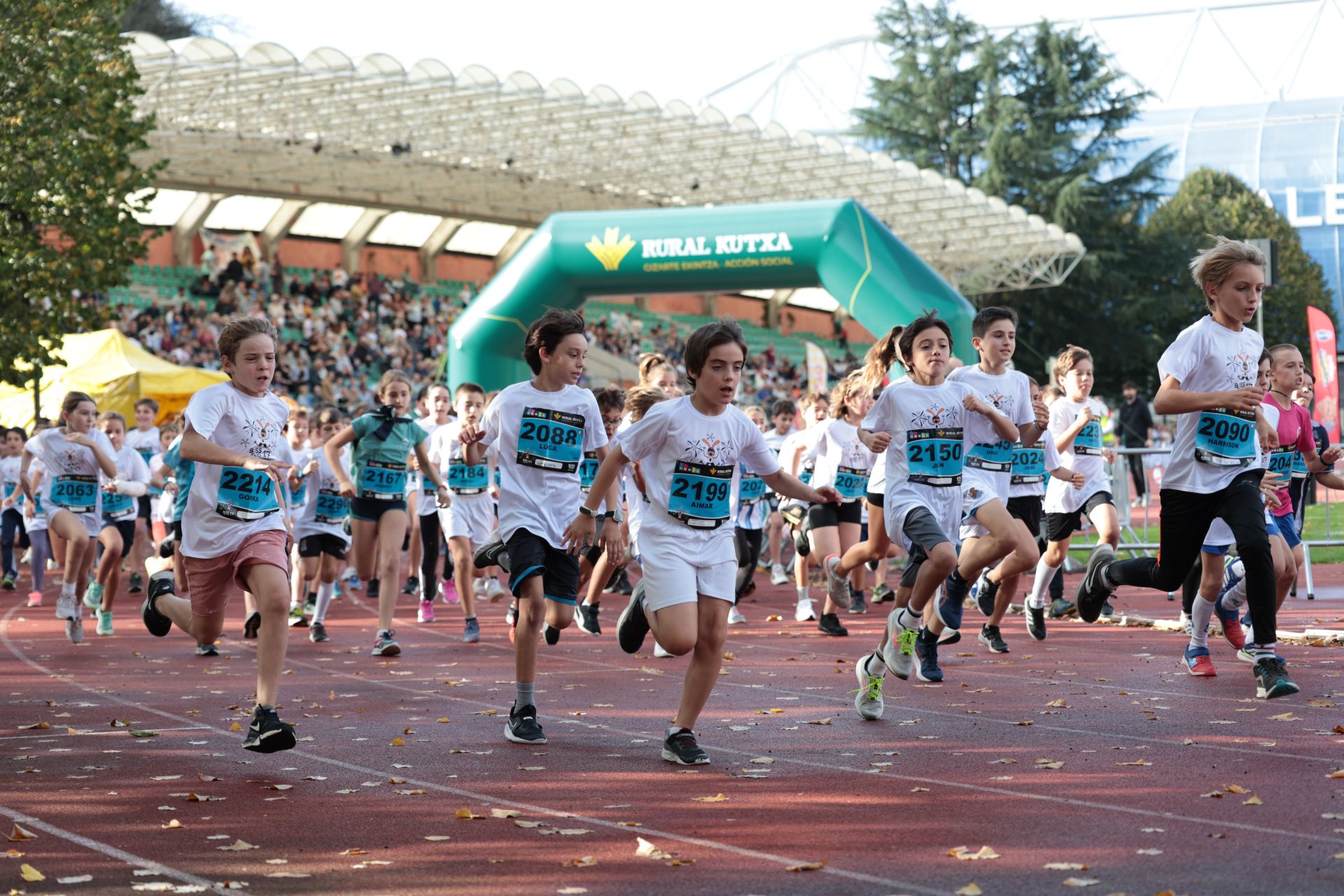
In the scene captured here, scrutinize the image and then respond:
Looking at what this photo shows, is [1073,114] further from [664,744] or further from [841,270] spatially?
[664,744]

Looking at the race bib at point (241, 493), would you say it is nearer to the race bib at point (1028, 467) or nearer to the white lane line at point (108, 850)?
the white lane line at point (108, 850)

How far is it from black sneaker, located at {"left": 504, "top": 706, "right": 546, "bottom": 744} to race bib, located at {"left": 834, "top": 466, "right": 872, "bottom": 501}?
21.5 ft

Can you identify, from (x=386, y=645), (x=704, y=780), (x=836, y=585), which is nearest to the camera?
(x=704, y=780)

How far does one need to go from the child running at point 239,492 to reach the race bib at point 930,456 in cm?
295

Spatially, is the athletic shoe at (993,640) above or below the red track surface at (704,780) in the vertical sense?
above

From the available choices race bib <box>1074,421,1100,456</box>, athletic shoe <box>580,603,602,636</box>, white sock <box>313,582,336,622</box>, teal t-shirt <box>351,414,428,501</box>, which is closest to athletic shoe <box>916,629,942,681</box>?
athletic shoe <box>580,603,602,636</box>

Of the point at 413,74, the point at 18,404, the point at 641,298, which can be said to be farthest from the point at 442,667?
the point at 641,298

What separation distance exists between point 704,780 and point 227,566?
228 cm

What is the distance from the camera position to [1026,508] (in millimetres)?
10750

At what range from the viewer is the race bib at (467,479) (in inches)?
486

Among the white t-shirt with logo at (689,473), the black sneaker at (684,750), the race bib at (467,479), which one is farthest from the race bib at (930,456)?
the race bib at (467,479)

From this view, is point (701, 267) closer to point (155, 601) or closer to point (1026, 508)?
point (1026, 508)

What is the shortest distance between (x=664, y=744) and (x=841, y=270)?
1470cm

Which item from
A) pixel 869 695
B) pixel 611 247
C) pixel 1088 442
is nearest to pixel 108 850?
pixel 869 695
